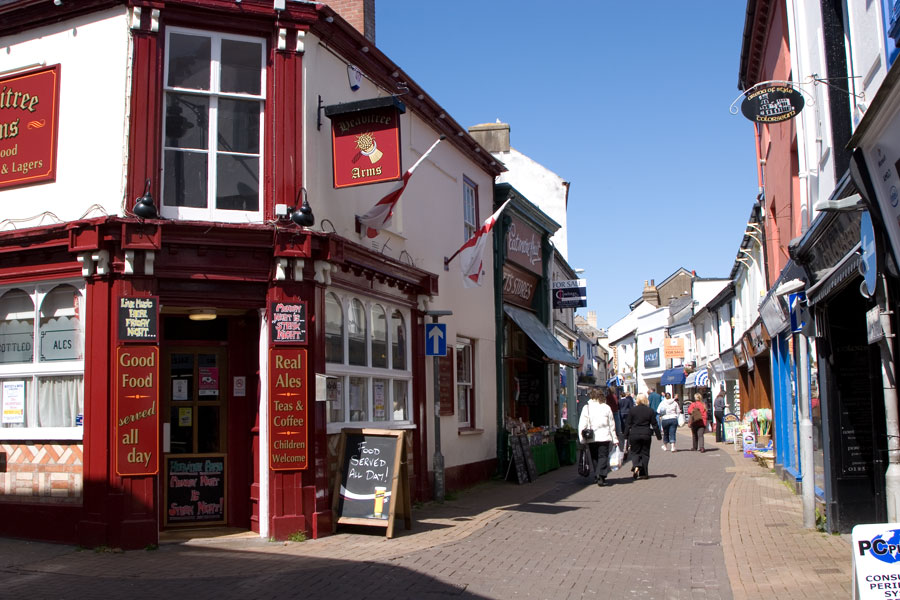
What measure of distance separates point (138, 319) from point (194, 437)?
6.15 ft

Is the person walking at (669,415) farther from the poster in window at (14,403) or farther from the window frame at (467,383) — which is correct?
the poster in window at (14,403)

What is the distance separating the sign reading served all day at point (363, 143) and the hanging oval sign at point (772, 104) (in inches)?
165

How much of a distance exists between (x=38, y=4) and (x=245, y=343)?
187 inches

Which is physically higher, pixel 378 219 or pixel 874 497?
pixel 378 219

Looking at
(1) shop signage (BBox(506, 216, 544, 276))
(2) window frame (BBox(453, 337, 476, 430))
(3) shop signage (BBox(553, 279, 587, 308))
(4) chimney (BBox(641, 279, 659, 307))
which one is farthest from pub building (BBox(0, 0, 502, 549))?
(4) chimney (BBox(641, 279, 659, 307))

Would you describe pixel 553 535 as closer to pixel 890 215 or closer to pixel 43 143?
pixel 890 215

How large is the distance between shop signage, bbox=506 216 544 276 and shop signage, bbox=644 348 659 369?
40.6m

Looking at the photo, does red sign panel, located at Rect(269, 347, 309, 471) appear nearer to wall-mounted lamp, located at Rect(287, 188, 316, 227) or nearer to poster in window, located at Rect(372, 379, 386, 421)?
wall-mounted lamp, located at Rect(287, 188, 316, 227)

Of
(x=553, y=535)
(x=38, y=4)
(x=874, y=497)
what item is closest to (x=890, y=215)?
(x=874, y=497)

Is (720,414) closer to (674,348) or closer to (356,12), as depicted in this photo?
(356,12)

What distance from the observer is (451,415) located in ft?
49.7

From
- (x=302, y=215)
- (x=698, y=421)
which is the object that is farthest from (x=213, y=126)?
(x=698, y=421)

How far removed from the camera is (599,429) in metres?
16.2

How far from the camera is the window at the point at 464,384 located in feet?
52.7
